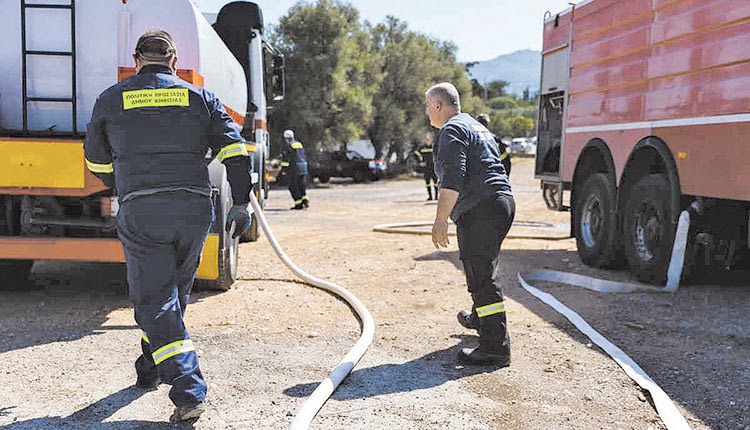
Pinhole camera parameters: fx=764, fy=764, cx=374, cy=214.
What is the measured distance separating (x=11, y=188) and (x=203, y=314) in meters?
1.69

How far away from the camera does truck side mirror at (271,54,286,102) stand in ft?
35.3

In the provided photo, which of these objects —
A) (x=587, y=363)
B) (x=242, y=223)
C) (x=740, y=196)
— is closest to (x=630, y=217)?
(x=740, y=196)

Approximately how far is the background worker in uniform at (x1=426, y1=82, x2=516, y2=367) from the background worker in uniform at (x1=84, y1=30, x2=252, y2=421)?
1.30m

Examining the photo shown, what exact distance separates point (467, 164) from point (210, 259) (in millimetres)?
2696

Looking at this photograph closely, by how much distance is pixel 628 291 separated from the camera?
689 centimetres

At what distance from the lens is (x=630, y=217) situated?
769cm

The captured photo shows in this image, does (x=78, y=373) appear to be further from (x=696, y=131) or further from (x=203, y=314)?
(x=696, y=131)

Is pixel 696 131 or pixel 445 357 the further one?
pixel 696 131

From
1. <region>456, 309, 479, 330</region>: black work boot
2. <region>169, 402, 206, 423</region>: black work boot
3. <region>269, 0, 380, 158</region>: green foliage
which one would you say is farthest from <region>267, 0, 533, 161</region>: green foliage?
<region>169, 402, 206, 423</region>: black work boot

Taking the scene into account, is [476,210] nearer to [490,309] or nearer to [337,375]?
→ [490,309]

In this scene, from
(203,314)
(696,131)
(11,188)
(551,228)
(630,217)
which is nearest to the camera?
(11,188)

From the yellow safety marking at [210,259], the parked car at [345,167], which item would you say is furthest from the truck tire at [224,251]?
the parked car at [345,167]

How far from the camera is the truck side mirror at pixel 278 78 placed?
Result: 10750 millimetres

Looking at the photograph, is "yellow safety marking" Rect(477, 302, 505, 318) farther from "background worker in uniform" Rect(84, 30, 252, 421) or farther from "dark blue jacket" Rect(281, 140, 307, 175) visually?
"dark blue jacket" Rect(281, 140, 307, 175)
